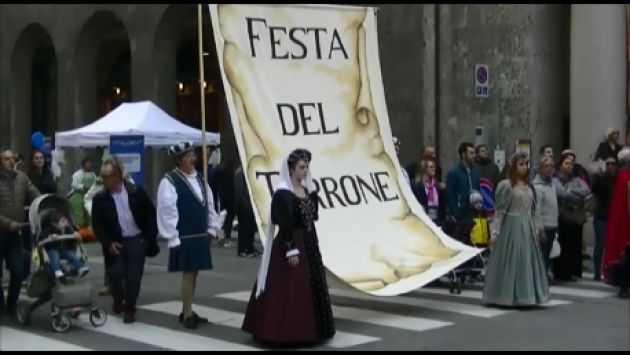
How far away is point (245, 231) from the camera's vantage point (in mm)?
16750

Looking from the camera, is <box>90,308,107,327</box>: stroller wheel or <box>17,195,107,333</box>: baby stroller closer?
<box>17,195,107,333</box>: baby stroller

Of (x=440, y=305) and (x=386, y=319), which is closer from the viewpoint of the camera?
(x=386, y=319)

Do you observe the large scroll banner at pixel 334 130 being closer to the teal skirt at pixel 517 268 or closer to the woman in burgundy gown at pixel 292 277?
the teal skirt at pixel 517 268

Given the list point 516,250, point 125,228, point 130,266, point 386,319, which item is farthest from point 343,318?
point 125,228

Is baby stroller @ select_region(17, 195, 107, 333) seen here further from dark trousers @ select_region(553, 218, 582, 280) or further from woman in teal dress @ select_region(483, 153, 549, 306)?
dark trousers @ select_region(553, 218, 582, 280)

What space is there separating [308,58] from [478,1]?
28.9 ft

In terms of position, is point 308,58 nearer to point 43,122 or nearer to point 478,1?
point 478,1

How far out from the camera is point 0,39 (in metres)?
32.0

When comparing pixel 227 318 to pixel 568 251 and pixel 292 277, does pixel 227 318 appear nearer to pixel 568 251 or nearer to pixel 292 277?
pixel 292 277

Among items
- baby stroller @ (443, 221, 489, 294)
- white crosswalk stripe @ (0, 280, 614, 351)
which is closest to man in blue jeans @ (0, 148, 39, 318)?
white crosswalk stripe @ (0, 280, 614, 351)

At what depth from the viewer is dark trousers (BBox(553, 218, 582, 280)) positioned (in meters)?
13.2

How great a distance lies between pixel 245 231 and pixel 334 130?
5.96 meters

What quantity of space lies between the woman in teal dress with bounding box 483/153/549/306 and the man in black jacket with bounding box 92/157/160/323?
3.90m

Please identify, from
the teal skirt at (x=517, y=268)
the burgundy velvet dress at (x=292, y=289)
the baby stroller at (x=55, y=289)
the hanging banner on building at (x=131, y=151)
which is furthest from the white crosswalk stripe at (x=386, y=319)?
the hanging banner on building at (x=131, y=151)
